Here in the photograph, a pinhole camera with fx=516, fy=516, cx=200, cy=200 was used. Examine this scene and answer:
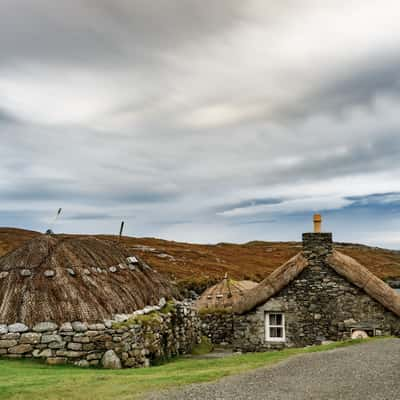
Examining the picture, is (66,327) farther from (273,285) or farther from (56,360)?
(273,285)

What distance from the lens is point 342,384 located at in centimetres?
1095

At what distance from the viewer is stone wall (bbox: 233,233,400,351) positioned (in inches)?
805

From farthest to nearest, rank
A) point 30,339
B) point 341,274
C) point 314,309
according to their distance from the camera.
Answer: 1. point 314,309
2. point 341,274
3. point 30,339

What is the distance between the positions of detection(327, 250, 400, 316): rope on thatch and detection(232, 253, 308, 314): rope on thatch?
50.3 inches

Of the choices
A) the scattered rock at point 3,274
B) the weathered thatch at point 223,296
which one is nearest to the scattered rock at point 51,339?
the scattered rock at point 3,274

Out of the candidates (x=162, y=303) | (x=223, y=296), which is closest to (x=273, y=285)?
(x=162, y=303)

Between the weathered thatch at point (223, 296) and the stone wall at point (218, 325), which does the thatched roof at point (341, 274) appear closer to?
the stone wall at point (218, 325)

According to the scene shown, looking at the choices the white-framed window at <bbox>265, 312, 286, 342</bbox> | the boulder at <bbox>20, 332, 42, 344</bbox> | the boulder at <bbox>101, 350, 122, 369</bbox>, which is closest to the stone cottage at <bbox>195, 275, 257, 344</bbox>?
the white-framed window at <bbox>265, 312, 286, 342</bbox>

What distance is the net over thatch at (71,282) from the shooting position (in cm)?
1828

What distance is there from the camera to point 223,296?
35750 mm

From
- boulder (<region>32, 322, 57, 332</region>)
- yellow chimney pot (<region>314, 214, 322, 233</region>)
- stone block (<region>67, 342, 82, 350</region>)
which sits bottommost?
stone block (<region>67, 342, 82, 350</region>)

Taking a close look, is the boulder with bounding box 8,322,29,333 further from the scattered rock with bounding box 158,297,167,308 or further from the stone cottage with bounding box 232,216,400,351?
the stone cottage with bounding box 232,216,400,351

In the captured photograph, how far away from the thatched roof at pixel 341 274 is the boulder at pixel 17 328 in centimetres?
844

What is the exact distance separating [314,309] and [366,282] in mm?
2351
